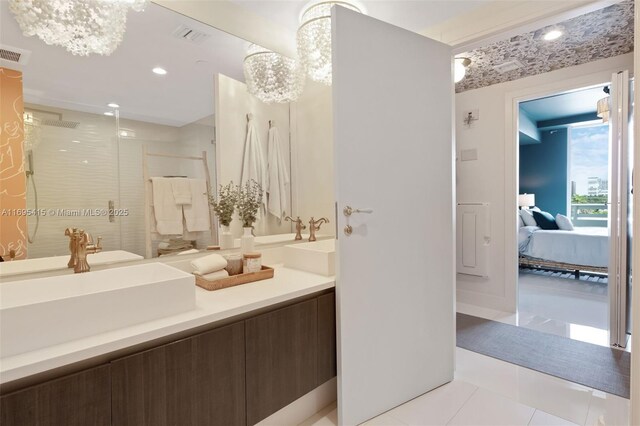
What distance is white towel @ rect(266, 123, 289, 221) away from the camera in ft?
7.39

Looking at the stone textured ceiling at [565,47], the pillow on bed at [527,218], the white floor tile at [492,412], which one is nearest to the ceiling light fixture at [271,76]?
the stone textured ceiling at [565,47]

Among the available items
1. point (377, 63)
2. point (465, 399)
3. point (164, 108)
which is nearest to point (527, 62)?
point (377, 63)

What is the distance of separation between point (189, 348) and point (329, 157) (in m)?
1.58

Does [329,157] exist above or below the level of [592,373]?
above

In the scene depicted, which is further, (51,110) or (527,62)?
(527,62)

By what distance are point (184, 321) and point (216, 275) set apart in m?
0.50

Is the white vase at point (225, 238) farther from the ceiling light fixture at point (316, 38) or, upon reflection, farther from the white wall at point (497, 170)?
the white wall at point (497, 170)

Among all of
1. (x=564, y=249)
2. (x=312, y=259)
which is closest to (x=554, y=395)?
(x=312, y=259)

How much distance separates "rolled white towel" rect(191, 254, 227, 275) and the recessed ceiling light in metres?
2.94

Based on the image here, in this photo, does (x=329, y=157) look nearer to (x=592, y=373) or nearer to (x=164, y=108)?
(x=164, y=108)

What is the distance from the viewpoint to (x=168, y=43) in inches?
66.8

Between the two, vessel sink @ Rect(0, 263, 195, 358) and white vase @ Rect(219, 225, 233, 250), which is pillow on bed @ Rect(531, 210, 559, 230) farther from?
vessel sink @ Rect(0, 263, 195, 358)

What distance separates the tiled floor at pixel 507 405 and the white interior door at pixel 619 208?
0.93 meters

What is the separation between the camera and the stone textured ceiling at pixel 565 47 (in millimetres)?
Answer: 2277
